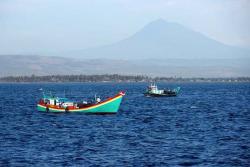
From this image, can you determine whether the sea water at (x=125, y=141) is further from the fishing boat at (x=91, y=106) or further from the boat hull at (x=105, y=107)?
Result: the fishing boat at (x=91, y=106)

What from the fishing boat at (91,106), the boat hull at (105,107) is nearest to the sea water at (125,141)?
the boat hull at (105,107)

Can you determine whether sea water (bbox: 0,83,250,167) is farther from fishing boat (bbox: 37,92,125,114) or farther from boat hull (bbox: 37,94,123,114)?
fishing boat (bbox: 37,92,125,114)

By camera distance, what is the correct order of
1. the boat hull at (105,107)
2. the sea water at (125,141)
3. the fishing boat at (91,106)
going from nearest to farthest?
the sea water at (125,141) → the boat hull at (105,107) → the fishing boat at (91,106)

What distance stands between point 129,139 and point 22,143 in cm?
831

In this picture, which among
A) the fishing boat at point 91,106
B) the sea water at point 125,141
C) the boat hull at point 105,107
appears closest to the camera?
the sea water at point 125,141

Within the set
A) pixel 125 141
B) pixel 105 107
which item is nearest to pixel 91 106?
pixel 105 107

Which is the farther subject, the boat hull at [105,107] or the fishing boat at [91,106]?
the fishing boat at [91,106]

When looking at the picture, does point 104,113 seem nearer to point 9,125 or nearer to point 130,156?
point 9,125

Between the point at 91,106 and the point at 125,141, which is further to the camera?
the point at 91,106

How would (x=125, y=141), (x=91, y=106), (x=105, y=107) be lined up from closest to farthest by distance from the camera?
(x=125, y=141), (x=91, y=106), (x=105, y=107)

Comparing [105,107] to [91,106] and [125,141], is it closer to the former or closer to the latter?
[91,106]

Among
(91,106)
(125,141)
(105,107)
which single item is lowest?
(125,141)

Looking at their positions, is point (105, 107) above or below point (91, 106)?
below

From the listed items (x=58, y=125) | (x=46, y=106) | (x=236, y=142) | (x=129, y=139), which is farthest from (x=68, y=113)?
(x=236, y=142)
